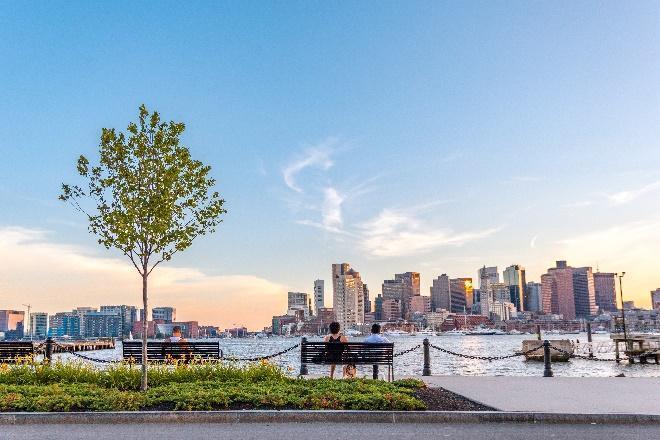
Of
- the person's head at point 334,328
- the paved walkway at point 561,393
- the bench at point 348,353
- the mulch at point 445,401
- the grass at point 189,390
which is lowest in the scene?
the paved walkway at point 561,393

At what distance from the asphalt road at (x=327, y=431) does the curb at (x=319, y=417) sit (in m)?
0.27

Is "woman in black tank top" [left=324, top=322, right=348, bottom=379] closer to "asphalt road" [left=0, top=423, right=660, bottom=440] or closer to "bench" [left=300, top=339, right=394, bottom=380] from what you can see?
"bench" [left=300, top=339, right=394, bottom=380]

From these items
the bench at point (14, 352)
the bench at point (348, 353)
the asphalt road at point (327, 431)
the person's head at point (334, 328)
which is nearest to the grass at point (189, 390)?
the asphalt road at point (327, 431)

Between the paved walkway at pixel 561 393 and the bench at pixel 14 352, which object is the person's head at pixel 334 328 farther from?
the bench at pixel 14 352

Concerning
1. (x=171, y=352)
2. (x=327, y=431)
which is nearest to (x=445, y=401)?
(x=327, y=431)

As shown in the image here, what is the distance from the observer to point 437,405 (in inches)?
507

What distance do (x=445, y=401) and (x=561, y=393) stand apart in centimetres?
354

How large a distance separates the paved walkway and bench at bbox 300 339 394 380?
4.78 feet

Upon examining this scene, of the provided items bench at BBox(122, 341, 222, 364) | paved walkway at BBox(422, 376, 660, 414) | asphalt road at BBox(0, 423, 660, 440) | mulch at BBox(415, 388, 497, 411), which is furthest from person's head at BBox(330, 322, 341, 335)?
asphalt road at BBox(0, 423, 660, 440)

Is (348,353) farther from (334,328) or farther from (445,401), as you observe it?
(445,401)

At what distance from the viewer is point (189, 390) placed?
45.1ft

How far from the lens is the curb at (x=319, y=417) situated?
1157 centimetres

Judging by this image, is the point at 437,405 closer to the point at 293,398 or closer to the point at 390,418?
the point at 390,418

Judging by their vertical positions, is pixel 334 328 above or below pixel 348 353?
above
